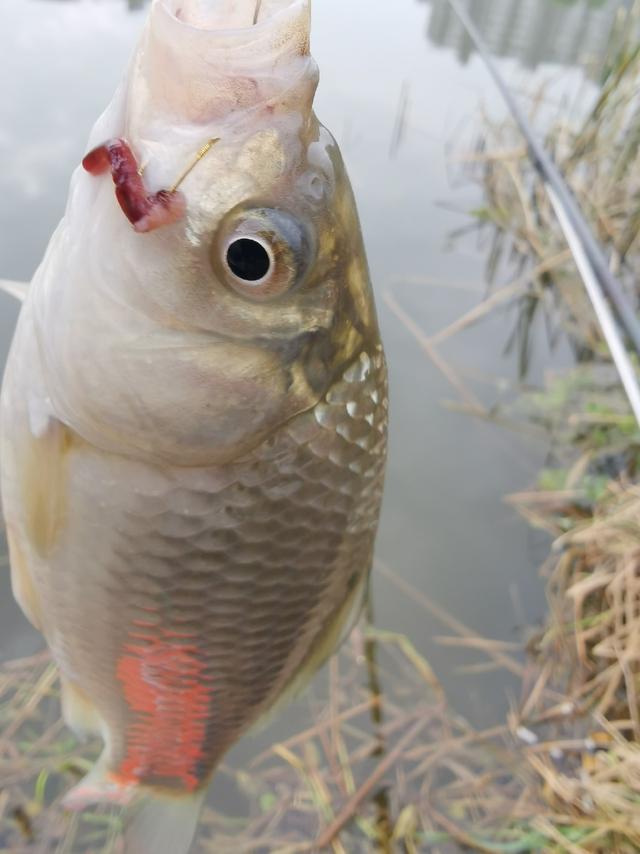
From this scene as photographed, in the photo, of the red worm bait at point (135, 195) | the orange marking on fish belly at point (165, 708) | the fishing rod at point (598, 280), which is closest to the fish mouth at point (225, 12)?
the red worm bait at point (135, 195)

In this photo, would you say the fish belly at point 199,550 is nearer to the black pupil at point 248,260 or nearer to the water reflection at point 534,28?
the black pupil at point 248,260

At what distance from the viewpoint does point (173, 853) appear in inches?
61.3

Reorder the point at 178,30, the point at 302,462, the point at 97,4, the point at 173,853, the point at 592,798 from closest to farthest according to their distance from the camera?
the point at 178,30 → the point at 302,462 → the point at 173,853 → the point at 592,798 → the point at 97,4

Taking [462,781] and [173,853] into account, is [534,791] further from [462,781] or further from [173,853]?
[173,853]

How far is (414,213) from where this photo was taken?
498 cm

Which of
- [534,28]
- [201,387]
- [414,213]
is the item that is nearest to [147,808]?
[201,387]

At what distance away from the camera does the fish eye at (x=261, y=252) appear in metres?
0.88

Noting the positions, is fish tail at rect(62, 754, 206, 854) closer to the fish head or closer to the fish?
the fish

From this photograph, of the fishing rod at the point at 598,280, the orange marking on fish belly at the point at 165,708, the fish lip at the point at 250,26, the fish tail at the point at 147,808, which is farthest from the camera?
the fishing rod at the point at 598,280

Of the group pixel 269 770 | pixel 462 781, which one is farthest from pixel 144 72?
pixel 462 781

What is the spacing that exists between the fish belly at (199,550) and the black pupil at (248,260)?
230 millimetres

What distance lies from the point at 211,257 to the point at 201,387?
17 cm

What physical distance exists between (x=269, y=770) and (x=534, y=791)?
84 cm

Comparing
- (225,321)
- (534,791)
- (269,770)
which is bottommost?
(269,770)
